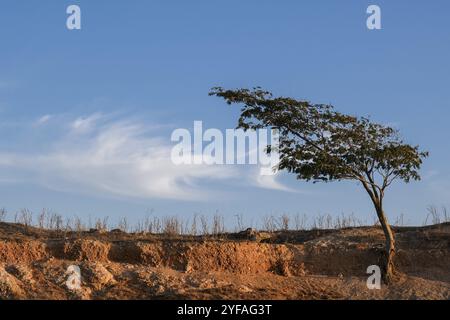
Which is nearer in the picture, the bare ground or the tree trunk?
the bare ground

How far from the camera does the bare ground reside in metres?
23.5

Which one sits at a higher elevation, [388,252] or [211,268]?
[388,252]

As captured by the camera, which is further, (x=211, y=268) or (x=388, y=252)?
(x=388, y=252)

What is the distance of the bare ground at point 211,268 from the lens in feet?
77.3

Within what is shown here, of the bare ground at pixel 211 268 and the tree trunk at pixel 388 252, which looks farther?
the tree trunk at pixel 388 252

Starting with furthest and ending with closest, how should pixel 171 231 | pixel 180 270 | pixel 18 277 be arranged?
1. pixel 171 231
2. pixel 180 270
3. pixel 18 277

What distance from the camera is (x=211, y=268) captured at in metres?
25.8
